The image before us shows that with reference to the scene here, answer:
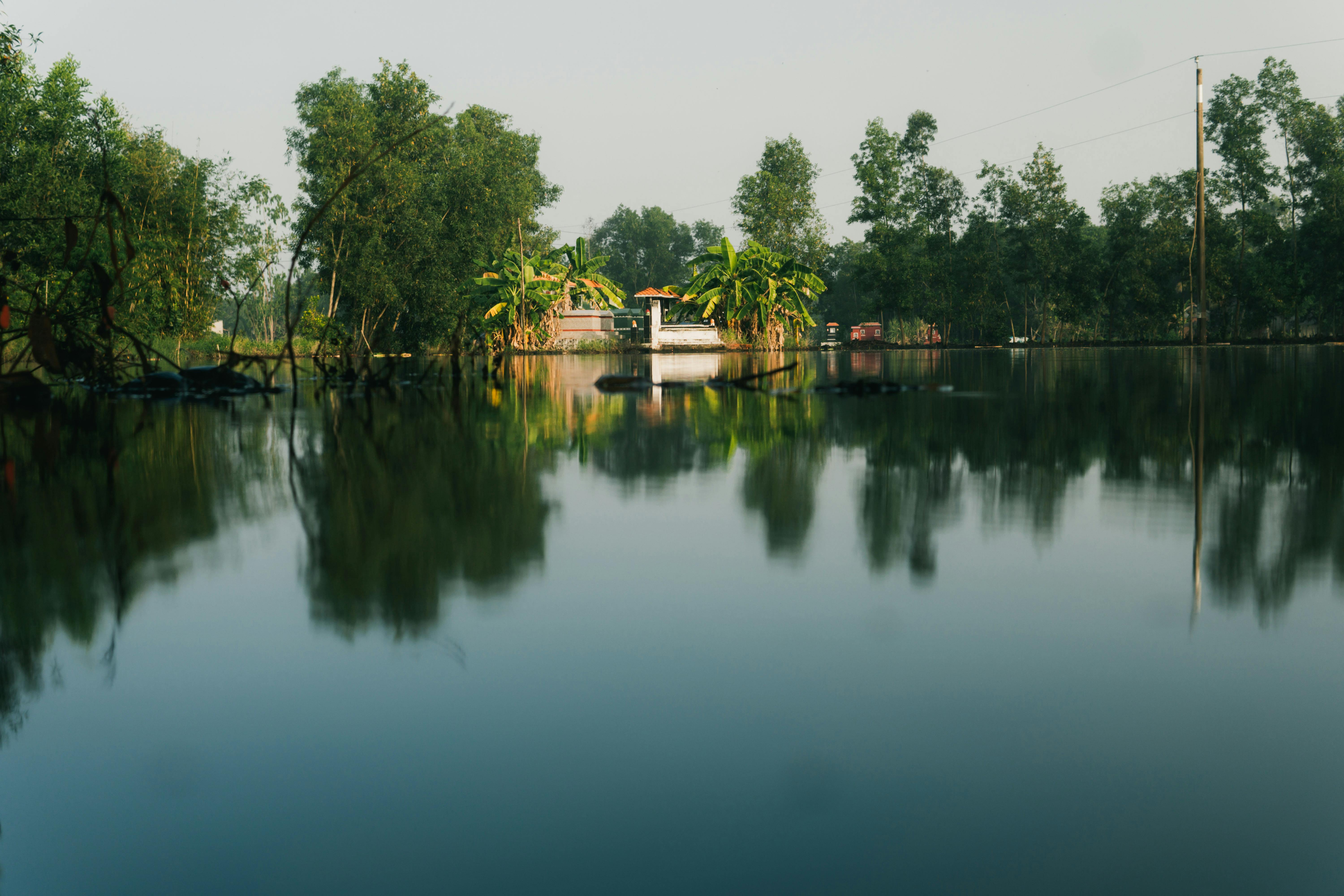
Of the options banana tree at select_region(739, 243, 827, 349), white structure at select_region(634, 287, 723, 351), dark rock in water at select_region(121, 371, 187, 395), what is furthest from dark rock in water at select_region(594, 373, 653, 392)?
white structure at select_region(634, 287, 723, 351)

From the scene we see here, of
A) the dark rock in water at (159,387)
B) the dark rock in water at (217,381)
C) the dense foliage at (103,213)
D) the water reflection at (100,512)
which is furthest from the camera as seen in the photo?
the dense foliage at (103,213)

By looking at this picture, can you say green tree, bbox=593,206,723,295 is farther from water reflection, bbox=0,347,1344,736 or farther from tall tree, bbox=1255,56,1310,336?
water reflection, bbox=0,347,1344,736

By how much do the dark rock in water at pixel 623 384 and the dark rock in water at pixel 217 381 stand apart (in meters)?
3.71

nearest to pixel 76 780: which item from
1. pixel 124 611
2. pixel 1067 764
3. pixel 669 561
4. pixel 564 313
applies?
pixel 124 611

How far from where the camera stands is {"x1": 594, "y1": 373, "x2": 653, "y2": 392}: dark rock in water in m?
12.1

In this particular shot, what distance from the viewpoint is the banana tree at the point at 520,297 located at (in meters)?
40.0

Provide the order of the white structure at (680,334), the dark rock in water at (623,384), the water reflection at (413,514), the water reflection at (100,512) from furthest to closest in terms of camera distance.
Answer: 1. the white structure at (680,334)
2. the dark rock in water at (623,384)
3. the water reflection at (413,514)
4. the water reflection at (100,512)

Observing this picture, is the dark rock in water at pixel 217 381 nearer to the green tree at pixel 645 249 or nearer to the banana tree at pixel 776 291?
the banana tree at pixel 776 291

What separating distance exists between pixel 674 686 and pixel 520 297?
128ft

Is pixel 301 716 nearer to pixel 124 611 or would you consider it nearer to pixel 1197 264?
pixel 124 611

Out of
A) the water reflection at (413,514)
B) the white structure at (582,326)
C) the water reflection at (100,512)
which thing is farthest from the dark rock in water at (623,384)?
the white structure at (582,326)

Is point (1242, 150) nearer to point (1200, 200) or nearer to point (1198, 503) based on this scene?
point (1200, 200)

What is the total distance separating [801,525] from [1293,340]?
42.9m

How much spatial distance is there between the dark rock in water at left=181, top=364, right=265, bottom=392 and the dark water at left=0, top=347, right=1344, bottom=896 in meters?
6.95
